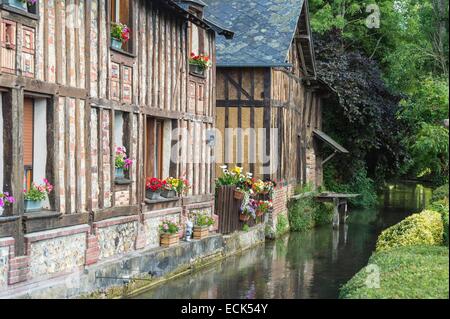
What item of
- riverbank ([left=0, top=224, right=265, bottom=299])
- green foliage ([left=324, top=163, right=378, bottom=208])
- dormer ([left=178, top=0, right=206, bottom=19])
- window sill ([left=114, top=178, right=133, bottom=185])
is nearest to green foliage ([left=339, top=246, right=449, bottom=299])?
riverbank ([left=0, top=224, right=265, bottom=299])

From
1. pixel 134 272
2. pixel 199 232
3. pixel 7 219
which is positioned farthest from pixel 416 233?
pixel 7 219

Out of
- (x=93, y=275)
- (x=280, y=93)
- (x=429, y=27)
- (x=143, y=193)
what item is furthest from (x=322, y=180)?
(x=93, y=275)

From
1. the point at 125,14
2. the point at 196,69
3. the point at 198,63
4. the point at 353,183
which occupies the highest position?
the point at 125,14

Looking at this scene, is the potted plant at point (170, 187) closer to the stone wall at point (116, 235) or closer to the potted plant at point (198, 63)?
the stone wall at point (116, 235)

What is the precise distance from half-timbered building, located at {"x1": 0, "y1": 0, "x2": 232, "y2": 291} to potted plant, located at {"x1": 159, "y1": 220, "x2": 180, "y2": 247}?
16 centimetres

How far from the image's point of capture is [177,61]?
15539mm

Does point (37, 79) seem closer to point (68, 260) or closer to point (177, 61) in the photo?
point (68, 260)

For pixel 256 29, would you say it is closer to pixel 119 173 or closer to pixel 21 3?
pixel 119 173

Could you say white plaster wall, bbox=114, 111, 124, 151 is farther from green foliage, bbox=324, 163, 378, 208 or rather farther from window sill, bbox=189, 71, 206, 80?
green foliage, bbox=324, 163, 378, 208

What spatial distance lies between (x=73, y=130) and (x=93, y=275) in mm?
2374

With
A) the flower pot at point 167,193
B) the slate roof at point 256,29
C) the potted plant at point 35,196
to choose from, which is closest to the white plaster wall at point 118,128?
the flower pot at point 167,193

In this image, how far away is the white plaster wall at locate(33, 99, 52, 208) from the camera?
35.3 ft

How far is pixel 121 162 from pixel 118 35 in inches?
90.9

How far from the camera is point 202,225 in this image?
16219mm
